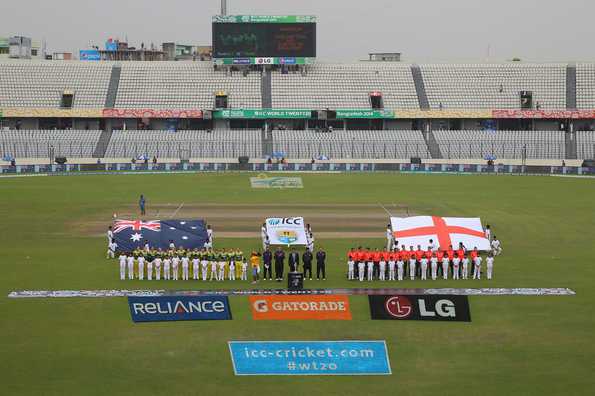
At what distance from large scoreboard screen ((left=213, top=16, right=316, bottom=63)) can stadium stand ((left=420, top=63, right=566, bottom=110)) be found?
571 inches

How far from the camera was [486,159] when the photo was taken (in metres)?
85.3

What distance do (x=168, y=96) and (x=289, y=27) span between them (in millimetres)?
14627

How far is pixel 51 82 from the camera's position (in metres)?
94.6

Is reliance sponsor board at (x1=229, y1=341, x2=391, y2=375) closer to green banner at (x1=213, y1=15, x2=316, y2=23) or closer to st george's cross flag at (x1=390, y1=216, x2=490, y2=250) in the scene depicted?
st george's cross flag at (x1=390, y1=216, x2=490, y2=250)

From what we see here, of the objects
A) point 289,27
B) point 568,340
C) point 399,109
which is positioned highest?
point 289,27

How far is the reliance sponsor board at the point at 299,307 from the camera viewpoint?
82.6 ft

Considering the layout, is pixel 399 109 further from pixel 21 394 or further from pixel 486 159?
pixel 21 394

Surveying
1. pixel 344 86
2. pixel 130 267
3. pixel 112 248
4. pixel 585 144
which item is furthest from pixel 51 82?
pixel 130 267

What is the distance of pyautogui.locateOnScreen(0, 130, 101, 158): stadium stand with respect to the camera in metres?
84.2

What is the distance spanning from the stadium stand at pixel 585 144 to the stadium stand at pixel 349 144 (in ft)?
49.3

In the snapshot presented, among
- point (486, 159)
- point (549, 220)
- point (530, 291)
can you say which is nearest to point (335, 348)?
point (530, 291)

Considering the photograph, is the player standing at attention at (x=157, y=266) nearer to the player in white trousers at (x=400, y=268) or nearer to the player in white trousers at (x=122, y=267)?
the player in white trousers at (x=122, y=267)

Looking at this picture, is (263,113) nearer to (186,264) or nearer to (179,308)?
(186,264)

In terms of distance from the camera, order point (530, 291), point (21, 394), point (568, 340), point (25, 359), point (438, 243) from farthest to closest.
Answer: point (438, 243), point (530, 291), point (568, 340), point (25, 359), point (21, 394)
